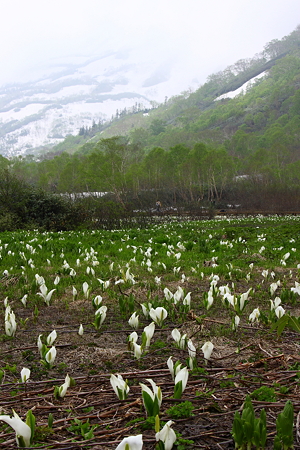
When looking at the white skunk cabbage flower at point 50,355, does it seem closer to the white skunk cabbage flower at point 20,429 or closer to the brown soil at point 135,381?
the brown soil at point 135,381

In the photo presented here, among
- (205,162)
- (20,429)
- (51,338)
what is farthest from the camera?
(205,162)

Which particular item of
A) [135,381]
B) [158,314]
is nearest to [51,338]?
[135,381]

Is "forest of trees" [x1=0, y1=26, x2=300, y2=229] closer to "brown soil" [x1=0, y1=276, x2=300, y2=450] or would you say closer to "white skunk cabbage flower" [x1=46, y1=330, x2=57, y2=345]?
"brown soil" [x1=0, y1=276, x2=300, y2=450]

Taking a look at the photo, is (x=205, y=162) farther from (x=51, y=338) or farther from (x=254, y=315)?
(x=51, y=338)

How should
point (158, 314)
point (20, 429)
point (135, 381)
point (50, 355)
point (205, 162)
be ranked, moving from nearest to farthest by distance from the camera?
point (20, 429) < point (135, 381) < point (50, 355) < point (158, 314) < point (205, 162)

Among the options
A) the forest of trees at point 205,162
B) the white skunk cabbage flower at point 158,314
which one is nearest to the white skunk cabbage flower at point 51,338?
the white skunk cabbage flower at point 158,314

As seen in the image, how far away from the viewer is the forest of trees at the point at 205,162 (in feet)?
114

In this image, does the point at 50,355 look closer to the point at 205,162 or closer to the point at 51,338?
the point at 51,338

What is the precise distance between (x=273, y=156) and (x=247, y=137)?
1676 centimetres

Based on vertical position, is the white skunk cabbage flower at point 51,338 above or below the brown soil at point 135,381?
above

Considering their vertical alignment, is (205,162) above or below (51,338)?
above

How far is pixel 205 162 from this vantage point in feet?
143

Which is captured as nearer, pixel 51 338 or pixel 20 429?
pixel 20 429

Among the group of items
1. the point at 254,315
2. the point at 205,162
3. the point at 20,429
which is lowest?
the point at 254,315
